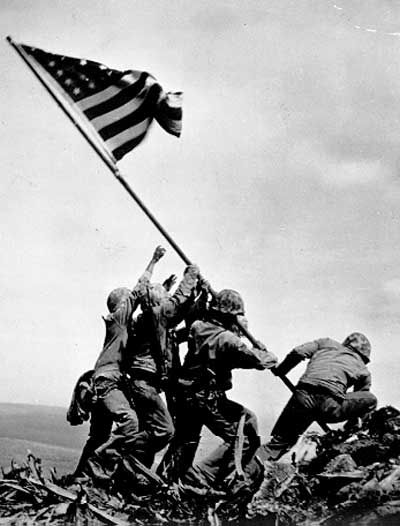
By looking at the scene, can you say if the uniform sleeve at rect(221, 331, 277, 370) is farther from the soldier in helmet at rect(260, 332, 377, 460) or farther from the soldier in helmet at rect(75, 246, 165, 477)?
the soldier in helmet at rect(75, 246, 165, 477)

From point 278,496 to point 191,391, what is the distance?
1.65 m

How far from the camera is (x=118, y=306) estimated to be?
34.1 feet

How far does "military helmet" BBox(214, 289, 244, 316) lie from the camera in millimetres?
10008

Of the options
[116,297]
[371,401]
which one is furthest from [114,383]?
[371,401]

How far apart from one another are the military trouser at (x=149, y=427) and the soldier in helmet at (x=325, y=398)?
1.22 meters

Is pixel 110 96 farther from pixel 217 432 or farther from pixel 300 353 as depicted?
pixel 217 432

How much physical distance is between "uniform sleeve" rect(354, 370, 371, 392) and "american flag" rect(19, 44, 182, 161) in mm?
3989

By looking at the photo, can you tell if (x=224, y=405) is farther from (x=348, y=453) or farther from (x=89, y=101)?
(x=89, y=101)

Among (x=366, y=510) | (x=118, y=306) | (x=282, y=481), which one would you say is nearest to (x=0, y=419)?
(x=118, y=306)

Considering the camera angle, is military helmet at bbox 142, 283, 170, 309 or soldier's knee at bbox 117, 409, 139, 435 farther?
military helmet at bbox 142, 283, 170, 309

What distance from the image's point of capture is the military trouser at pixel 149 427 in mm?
9750

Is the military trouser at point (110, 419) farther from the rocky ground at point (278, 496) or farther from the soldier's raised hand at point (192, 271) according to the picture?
the soldier's raised hand at point (192, 271)

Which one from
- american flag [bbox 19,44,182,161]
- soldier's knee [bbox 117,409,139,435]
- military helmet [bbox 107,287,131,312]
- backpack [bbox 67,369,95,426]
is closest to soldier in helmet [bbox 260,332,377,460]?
soldier's knee [bbox 117,409,139,435]

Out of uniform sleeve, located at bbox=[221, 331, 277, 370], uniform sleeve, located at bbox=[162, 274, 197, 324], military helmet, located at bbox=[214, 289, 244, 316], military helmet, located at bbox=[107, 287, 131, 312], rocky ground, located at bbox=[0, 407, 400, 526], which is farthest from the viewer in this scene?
military helmet, located at bbox=[107, 287, 131, 312]
